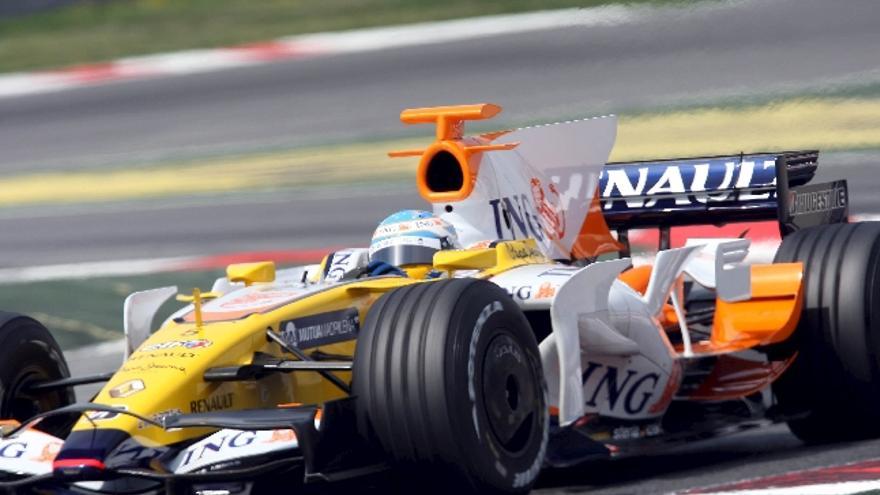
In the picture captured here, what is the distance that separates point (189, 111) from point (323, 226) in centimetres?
415

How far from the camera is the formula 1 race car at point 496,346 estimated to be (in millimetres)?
5977

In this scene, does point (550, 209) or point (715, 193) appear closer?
point (550, 209)

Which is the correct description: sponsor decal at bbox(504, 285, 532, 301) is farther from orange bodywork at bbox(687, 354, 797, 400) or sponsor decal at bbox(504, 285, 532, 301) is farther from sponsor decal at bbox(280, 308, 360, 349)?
orange bodywork at bbox(687, 354, 797, 400)

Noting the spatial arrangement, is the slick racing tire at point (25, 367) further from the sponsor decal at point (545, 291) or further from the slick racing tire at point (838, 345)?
the slick racing tire at point (838, 345)

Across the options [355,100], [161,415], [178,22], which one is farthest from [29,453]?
[178,22]

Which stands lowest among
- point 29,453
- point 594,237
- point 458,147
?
point 29,453

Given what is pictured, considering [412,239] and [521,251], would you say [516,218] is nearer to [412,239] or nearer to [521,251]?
[521,251]

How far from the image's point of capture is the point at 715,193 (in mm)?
9047

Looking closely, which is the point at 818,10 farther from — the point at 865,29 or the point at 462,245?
the point at 462,245

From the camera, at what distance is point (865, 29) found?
15891mm

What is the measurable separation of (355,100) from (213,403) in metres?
10.9

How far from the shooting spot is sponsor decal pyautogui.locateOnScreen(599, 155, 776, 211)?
8.98m

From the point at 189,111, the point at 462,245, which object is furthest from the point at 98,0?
the point at 462,245

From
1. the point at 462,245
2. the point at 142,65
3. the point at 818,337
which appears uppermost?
the point at 142,65
